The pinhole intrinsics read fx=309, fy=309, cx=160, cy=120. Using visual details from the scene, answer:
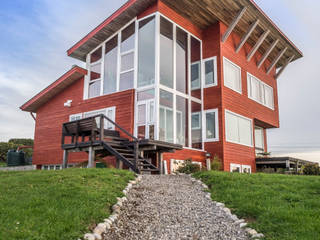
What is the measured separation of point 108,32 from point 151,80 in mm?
3623

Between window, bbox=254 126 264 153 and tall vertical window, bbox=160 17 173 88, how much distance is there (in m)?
8.92

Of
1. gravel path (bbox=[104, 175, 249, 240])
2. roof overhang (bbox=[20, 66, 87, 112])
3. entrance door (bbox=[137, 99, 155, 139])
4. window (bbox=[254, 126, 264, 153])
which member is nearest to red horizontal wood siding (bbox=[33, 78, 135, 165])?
roof overhang (bbox=[20, 66, 87, 112])

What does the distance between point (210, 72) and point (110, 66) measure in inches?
182

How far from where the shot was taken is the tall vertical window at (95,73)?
14.6 meters

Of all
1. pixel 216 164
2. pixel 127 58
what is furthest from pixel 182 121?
pixel 127 58

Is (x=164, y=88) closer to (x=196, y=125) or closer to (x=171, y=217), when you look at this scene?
(x=196, y=125)

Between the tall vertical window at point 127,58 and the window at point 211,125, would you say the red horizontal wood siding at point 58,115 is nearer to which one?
the tall vertical window at point 127,58

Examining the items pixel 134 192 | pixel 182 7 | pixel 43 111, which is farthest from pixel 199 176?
pixel 43 111

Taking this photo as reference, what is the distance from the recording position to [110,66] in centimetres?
1399

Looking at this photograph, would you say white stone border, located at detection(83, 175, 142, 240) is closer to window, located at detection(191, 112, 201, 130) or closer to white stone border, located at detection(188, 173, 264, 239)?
white stone border, located at detection(188, 173, 264, 239)

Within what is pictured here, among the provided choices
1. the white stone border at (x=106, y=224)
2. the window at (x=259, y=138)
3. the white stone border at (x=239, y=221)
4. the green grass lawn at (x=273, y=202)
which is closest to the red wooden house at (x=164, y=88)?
the window at (x=259, y=138)

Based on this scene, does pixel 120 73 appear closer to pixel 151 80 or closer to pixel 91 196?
pixel 151 80

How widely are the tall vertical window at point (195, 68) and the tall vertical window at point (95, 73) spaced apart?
14.3 ft

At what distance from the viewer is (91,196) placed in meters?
5.61
